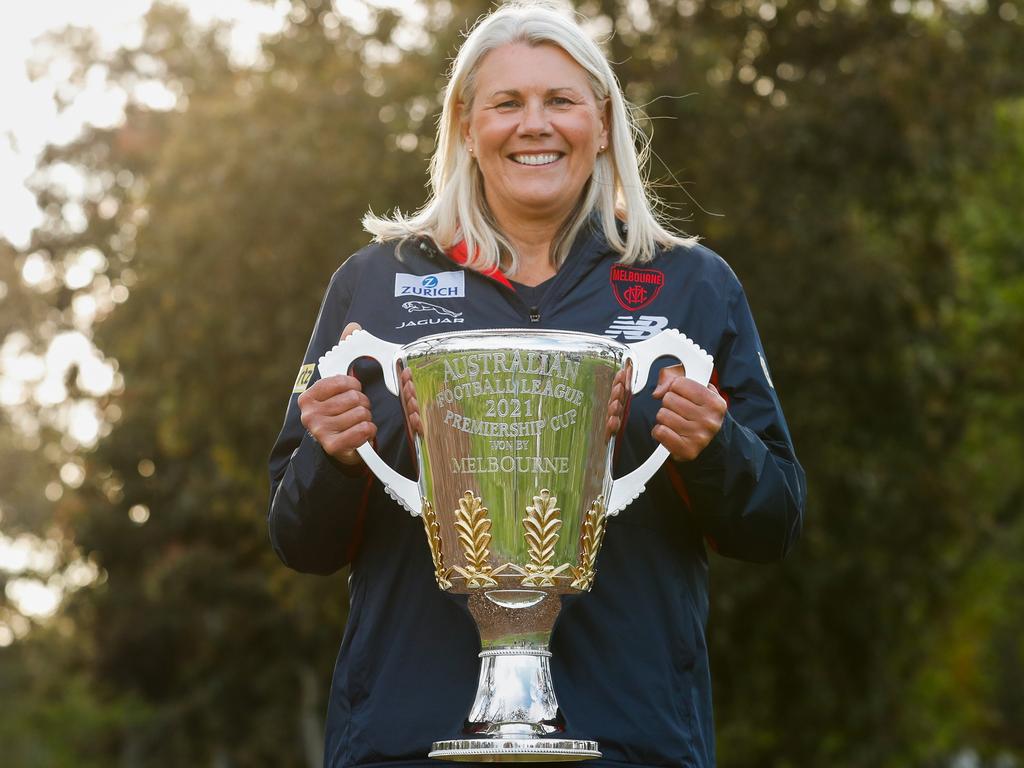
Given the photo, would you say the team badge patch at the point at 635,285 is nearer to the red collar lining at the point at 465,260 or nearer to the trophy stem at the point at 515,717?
the red collar lining at the point at 465,260

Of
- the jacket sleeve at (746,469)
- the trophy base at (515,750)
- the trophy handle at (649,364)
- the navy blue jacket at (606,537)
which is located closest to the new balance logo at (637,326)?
the navy blue jacket at (606,537)

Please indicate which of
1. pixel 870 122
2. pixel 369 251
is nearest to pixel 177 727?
pixel 870 122

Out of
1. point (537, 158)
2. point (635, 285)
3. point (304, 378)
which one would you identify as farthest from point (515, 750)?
point (537, 158)

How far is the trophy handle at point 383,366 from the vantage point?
265cm

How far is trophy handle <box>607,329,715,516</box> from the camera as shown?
2621 mm

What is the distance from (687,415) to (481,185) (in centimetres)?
84

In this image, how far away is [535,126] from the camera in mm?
3006

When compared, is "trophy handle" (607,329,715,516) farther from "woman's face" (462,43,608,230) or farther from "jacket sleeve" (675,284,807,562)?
"woman's face" (462,43,608,230)

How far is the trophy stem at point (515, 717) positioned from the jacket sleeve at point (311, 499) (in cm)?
36

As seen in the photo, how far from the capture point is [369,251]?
309 centimetres

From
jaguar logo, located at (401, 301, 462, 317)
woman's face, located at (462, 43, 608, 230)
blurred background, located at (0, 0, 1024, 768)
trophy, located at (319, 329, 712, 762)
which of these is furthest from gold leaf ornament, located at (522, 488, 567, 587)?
blurred background, located at (0, 0, 1024, 768)

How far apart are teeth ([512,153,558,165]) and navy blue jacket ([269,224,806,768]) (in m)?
0.16

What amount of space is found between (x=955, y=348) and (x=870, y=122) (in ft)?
9.53

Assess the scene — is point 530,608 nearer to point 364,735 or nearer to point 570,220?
point 364,735
